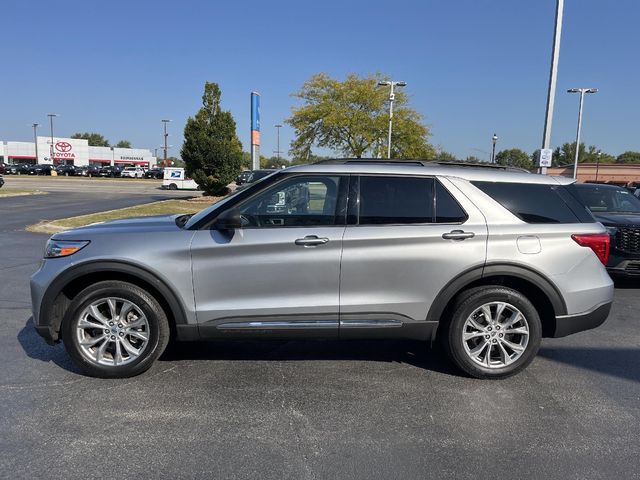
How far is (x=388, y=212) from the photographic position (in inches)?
156

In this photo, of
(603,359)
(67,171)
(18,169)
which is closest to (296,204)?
(603,359)

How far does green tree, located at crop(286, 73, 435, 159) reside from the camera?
3462 cm

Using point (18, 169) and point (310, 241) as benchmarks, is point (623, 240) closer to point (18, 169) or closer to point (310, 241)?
point (310, 241)

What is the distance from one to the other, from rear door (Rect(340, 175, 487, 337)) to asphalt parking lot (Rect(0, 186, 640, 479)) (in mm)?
617

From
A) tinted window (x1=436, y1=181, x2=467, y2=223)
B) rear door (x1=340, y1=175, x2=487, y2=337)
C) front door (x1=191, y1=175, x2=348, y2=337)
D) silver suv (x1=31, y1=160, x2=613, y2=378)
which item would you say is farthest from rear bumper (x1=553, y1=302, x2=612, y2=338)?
front door (x1=191, y1=175, x2=348, y2=337)

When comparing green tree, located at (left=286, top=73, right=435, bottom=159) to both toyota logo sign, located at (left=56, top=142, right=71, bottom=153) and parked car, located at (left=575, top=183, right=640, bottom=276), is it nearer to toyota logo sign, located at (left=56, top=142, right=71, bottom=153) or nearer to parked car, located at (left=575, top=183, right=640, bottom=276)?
parked car, located at (left=575, top=183, right=640, bottom=276)

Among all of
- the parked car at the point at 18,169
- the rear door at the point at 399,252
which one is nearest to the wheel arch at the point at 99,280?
the rear door at the point at 399,252

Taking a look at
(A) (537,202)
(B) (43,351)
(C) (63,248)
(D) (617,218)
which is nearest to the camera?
(C) (63,248)

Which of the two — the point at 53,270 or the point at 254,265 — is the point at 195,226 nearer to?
the point at 254,265

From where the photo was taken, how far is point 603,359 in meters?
4.62

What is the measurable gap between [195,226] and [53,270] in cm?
118

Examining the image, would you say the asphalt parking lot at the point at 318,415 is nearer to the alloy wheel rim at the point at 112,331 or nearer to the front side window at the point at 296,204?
the alloy wheel rim at the point at 112,331

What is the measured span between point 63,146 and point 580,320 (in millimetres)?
98087

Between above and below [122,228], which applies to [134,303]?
below
